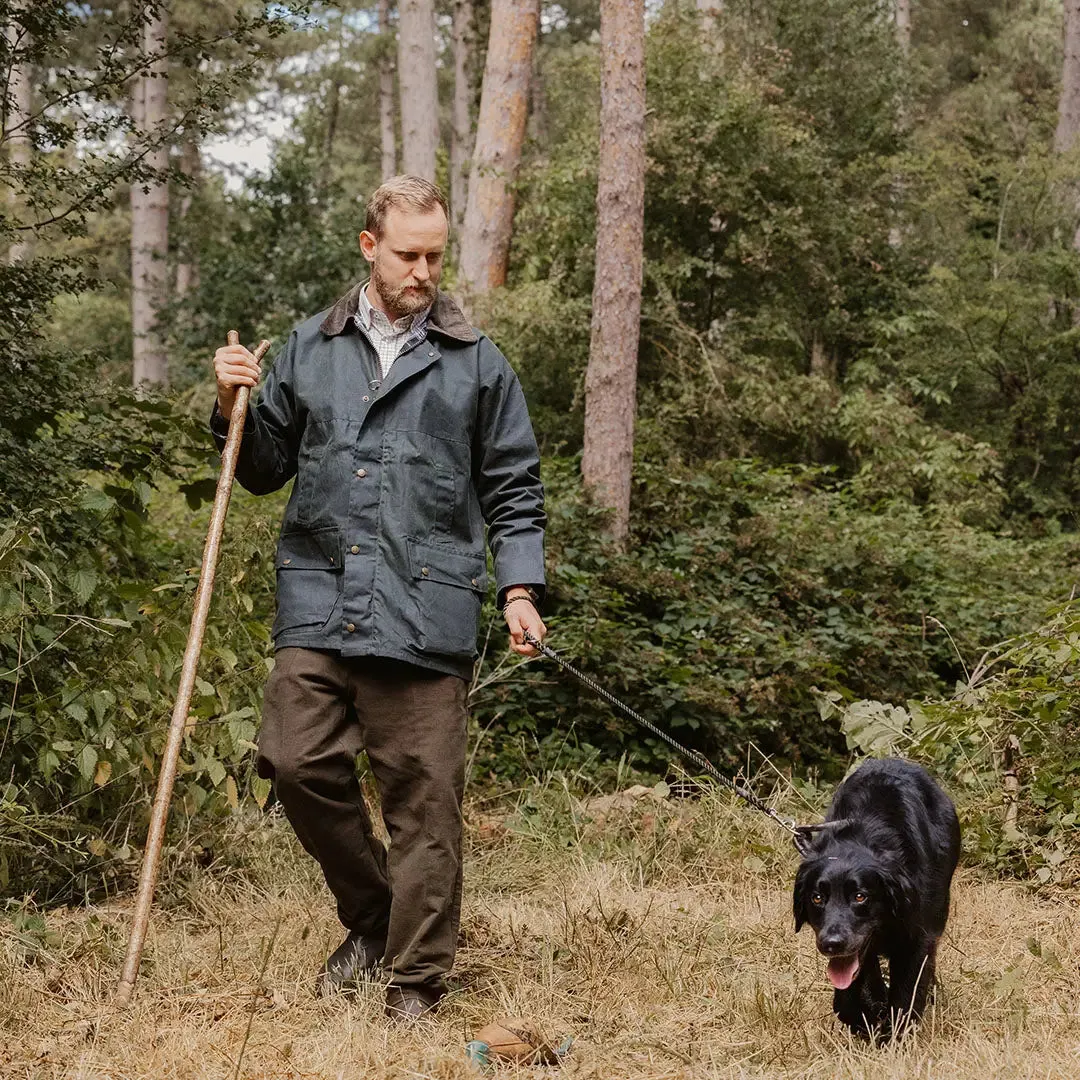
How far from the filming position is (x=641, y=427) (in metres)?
11.6

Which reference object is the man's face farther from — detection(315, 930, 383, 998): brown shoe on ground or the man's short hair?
detection(315, 930, 383, 998): brown shoe on ground

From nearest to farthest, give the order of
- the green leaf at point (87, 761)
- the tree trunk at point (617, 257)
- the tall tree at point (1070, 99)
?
the green leaf at point (87, 761) → the tree trunk at point (617, 257) → the tall tree at point (1070, 99)

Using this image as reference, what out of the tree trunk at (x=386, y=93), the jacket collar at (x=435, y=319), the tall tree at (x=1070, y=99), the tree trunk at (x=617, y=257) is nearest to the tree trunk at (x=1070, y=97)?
the tall tree at (x=1070, y=99)

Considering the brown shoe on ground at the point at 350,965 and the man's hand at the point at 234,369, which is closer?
the man's hand at the point at 234,369

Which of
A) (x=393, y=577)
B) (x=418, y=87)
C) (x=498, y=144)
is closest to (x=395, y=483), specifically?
(x=393, y=577)

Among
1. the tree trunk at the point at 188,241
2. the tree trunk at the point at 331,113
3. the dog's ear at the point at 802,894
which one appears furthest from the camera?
the tree trunk at the point at 331,113

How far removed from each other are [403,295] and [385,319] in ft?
0.41

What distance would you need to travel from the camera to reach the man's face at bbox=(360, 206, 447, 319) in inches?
138

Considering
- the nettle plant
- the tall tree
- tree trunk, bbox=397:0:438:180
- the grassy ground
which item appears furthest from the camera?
the tall tree

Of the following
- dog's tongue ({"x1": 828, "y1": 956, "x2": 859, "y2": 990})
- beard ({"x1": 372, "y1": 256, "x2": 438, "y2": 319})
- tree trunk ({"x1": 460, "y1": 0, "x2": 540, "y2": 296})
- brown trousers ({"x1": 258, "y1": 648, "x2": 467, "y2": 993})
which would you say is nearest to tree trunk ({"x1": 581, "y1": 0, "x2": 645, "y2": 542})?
tree trunk ({"x1": 460, "y1": 0, "x2": 540, "y2": 296})

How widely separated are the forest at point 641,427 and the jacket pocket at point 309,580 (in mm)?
1071

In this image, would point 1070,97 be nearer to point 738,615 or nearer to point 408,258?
point 738,615

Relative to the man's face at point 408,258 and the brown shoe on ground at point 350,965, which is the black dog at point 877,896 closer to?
the brown shoe on ground at point 350,965

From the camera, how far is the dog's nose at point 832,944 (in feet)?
10.2
